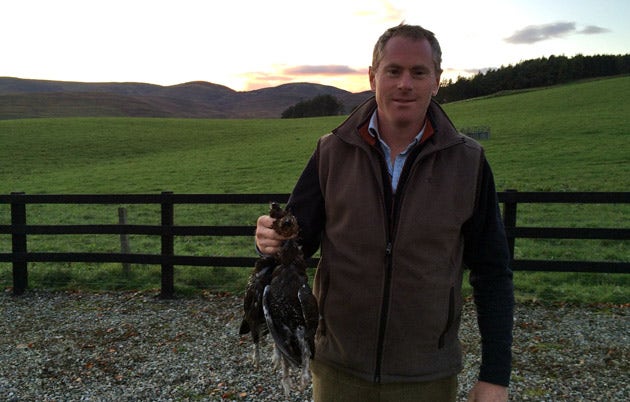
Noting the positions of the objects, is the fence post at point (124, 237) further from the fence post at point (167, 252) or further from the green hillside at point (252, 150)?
the green hillside at point (252, 150)

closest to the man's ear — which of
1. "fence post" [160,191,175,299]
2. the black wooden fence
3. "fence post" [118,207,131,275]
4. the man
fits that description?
the man

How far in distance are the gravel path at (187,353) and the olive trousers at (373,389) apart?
2.88 m

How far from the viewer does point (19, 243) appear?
873cm

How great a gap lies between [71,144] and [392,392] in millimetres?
42887

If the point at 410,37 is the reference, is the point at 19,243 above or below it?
below

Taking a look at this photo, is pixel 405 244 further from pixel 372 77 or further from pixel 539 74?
pixel 539 74

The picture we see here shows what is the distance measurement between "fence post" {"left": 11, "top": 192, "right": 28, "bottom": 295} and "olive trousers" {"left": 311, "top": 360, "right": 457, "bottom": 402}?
7.62m

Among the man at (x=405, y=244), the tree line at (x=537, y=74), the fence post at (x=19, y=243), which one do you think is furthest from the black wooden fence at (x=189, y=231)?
the tree line at (x=537, y=74)

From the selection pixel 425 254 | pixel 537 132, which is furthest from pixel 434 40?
pixel 537 132

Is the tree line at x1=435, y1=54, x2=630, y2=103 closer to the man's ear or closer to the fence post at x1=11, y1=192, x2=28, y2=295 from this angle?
the fence post at x1=11, y1=192, x2=28, y2=295

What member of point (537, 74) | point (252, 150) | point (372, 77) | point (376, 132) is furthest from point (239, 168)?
point (537, 74)

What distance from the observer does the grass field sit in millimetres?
9578

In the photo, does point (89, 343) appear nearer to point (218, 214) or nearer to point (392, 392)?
point (392, 392)

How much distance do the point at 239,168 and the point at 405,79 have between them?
91.0 ft
